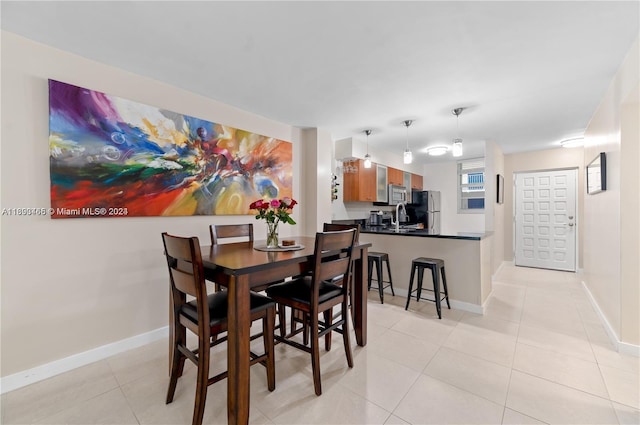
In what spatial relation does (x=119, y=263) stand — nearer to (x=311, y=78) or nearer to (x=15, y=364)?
(x=15, y=364)

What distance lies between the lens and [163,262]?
8.24 feet

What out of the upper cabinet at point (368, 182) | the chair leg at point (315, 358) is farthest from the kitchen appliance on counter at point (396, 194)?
the chair leg at point (315, 358)

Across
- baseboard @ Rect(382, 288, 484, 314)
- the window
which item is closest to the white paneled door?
the window

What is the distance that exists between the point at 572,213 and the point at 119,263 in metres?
6.88

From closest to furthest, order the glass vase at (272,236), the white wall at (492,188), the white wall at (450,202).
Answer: the glass vase at (272,236) → the white wall at (492,188) → the white wall at (450,202)

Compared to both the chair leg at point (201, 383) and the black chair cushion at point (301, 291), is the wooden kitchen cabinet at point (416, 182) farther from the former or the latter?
the chair leg at point (201, 383)

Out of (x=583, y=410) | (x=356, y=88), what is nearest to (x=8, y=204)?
(x=356, y=88)

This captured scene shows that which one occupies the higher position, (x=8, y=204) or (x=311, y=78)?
(x=311, y=78)

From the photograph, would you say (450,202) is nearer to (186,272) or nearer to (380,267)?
(380,267)

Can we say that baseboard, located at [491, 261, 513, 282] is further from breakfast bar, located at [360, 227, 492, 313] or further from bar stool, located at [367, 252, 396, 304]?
bar stool, located at [367, 252, 396, 304]

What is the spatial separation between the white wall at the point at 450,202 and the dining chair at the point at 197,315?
5.76 metres

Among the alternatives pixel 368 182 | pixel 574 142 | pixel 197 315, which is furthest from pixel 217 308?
pixel 574 142

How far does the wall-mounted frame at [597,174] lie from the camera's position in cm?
268

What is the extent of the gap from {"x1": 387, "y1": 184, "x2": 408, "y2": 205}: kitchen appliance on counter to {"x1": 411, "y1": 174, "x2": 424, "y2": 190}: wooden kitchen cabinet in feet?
2.26
